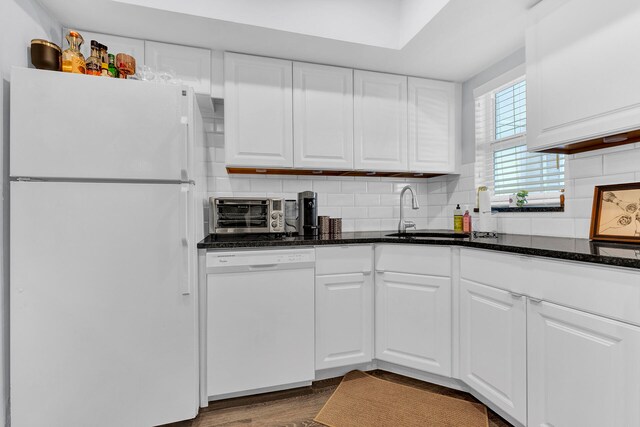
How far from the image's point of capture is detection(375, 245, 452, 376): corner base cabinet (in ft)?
6.28

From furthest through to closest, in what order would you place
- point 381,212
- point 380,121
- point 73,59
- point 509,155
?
point 381,212 < point 380,121 < point 509,155 < point 73,59

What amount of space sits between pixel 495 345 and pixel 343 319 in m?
0.86

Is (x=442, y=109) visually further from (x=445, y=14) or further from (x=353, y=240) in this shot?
(x=353, y=240)

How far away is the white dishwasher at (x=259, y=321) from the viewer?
5.87ft

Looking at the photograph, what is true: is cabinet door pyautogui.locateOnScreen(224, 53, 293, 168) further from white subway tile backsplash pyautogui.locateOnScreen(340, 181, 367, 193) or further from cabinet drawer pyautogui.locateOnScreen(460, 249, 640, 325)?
cabinet drawer pyautogui.locateOnScreen(460, 249, 640, 325)

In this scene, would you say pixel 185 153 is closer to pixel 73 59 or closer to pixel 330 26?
pixel 73 59

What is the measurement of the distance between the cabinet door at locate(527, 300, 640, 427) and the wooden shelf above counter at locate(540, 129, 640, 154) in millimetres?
868

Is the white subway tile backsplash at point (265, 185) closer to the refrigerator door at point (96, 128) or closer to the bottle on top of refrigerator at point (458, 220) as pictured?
the refrigerator door at point (96, 128)

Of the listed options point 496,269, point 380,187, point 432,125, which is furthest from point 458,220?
point 496,269

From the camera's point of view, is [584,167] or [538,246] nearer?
[538,246]

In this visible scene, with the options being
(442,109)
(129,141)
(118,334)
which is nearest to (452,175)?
(442,109)

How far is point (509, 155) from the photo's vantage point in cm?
230

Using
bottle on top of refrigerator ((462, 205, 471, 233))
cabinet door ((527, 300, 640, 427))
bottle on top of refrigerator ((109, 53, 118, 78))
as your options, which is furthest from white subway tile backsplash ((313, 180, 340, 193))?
cabinet door ((527, 300, 640, 427))

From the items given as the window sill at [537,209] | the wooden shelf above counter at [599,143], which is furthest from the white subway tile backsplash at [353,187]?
the wooden shelf above counter at [599,143]
